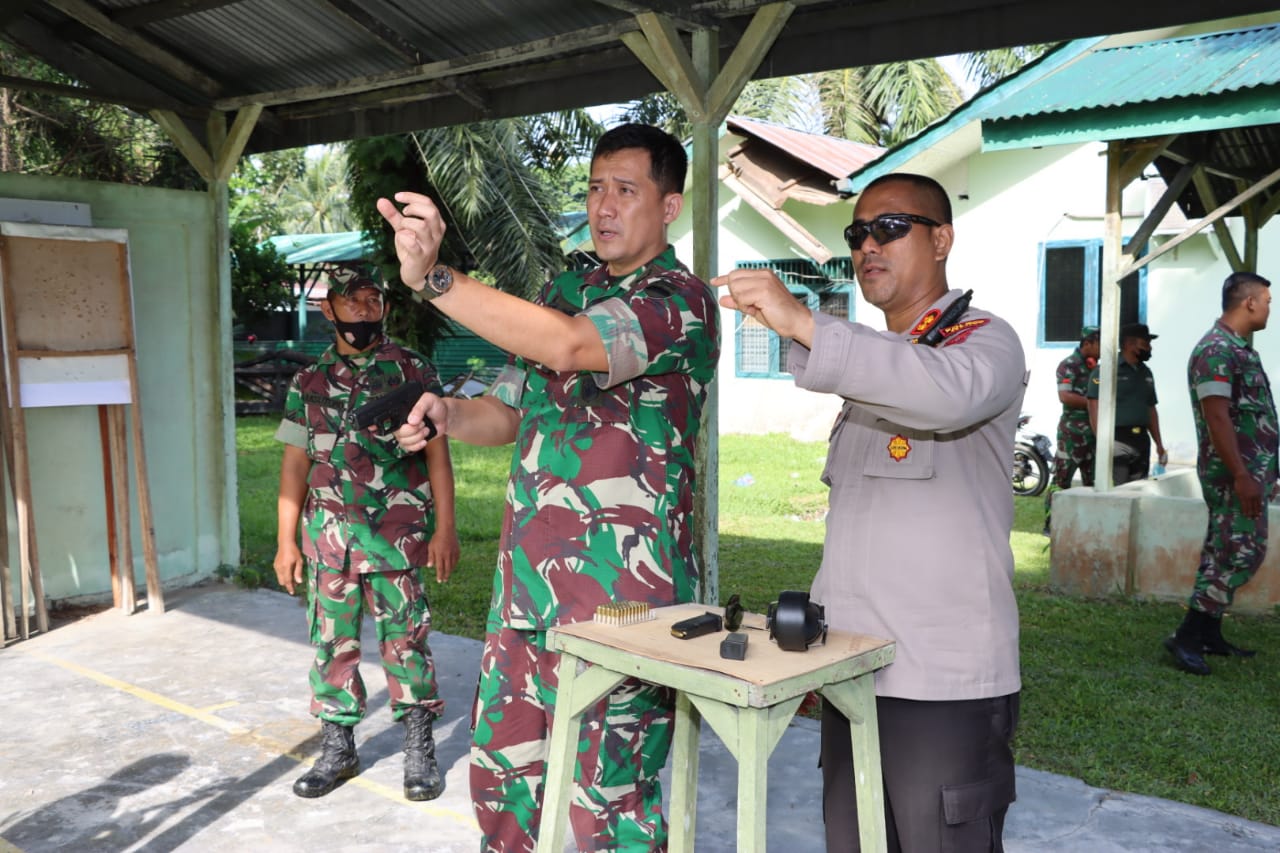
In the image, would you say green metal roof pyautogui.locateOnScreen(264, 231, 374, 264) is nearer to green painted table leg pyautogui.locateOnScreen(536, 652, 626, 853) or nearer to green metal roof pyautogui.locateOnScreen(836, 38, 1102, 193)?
green metal roof pyautogui.locateOnScreen(836, 38, 1102, 193)

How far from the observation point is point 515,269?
15.4 m

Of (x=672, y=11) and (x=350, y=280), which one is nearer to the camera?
(x=350, y=280)

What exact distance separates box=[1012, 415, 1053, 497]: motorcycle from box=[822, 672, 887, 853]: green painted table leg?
32.6ft

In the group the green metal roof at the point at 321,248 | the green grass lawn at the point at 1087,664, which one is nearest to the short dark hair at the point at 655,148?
the green grass lawn at the point at 1087,664

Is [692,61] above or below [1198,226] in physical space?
above

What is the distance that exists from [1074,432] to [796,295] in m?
6.16

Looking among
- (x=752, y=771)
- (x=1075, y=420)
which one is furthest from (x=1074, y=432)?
(x=752, y=771)

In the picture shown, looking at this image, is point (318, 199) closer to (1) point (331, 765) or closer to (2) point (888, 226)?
(1) point (331, 765)

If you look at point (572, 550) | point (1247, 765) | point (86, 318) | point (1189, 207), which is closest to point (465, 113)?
point (86, 318)

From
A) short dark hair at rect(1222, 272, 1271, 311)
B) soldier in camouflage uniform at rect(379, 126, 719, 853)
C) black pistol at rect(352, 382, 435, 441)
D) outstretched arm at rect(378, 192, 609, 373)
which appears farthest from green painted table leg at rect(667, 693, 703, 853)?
short dark hair at rect(1222, 272, 1271, 311)

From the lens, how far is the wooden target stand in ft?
19.9

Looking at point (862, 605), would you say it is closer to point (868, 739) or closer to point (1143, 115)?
point (868, 739)

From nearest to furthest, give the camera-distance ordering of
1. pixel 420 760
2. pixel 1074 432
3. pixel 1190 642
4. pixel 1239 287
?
pixel 420 760, pixel 1239 287, pixel 1190 642, pixel 1074 432

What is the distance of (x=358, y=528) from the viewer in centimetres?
389
